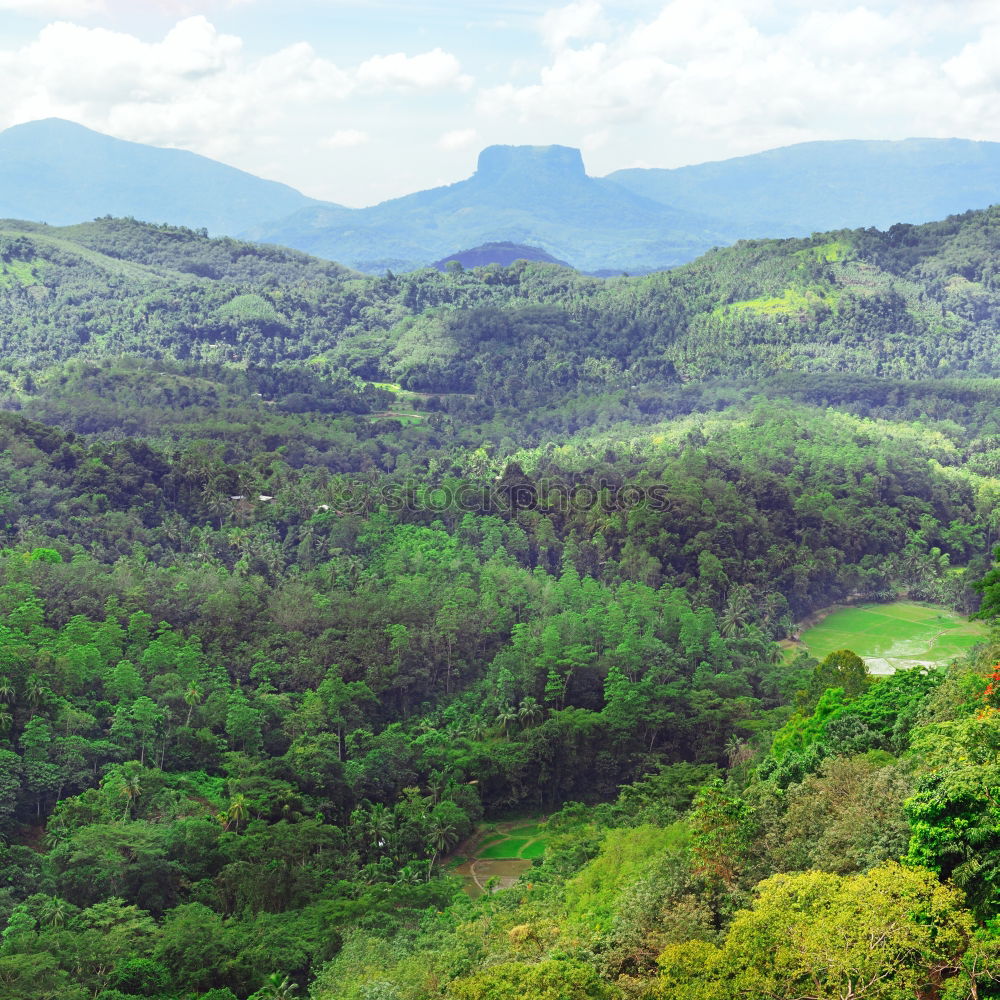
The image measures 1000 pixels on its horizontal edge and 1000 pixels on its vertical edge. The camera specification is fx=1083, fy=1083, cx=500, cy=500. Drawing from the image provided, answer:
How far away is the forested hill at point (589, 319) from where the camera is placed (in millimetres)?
141500

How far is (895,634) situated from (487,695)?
2991 centimetres

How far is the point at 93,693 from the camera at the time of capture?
46.4m

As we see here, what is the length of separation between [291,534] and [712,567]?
2751cm

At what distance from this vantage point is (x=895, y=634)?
69250 millimetres

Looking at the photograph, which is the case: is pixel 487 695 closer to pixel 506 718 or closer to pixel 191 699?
pixel 506 718

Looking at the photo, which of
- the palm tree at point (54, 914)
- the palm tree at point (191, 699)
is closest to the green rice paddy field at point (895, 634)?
the palm tree at point (191, 699)

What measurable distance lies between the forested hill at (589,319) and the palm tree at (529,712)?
89.0 metres

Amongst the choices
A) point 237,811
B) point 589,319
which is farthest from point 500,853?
point 589,319

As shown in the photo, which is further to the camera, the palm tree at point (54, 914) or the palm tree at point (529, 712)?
the palm tree at point (529, 712)

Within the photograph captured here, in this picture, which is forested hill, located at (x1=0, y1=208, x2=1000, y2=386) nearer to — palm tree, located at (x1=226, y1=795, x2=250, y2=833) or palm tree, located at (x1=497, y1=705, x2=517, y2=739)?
palm tree, located at (x1=497, y1=705, x2=517, y2=739)

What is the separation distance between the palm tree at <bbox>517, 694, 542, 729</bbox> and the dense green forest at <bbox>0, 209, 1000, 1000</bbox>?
349 mm

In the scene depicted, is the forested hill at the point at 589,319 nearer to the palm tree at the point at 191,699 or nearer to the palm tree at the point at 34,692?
the palm tree at the point at 191,699

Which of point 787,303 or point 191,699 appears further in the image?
point 787,303

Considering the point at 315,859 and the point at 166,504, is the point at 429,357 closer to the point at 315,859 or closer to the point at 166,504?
the point at 166,504
